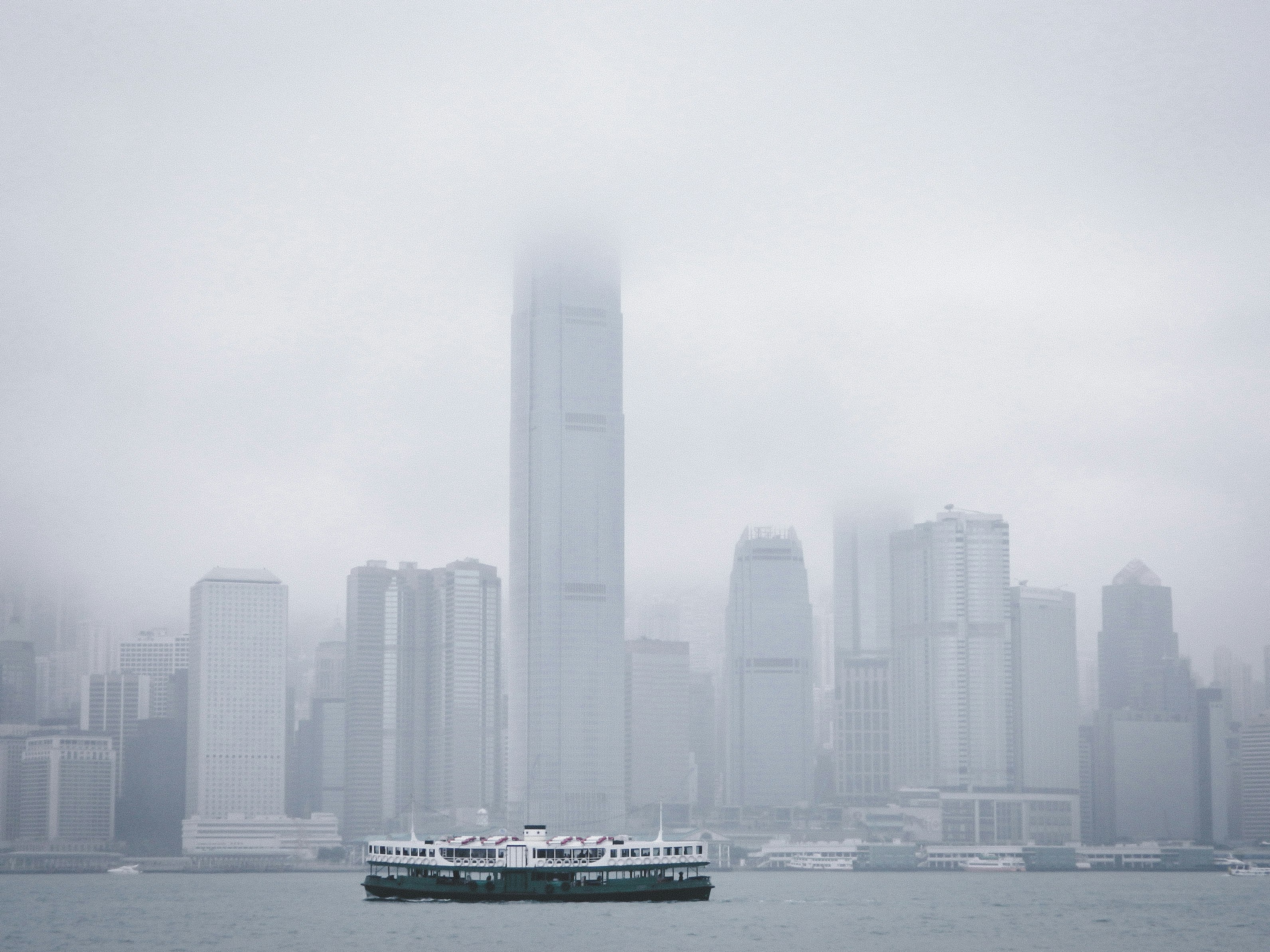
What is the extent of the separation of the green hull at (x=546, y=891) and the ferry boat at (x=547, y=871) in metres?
0.08

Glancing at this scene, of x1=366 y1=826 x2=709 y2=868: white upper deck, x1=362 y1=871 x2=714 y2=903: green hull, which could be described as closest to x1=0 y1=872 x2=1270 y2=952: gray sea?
x1=362 y1=871 x2=714 y2=903: green hull

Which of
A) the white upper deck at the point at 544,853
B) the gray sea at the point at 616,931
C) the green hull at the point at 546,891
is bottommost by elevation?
the gray sea at the point at 616,931

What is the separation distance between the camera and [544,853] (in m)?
184

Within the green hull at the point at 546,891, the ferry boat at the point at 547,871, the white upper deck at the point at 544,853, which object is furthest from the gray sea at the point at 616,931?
the white upper deck at the point at 544,853

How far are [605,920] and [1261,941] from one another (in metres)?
57.1

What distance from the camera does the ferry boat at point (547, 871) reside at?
18112cm

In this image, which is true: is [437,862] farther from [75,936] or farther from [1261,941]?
[1261,941]

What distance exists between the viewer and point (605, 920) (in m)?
169

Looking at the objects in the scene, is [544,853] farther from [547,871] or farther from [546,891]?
[546,891]

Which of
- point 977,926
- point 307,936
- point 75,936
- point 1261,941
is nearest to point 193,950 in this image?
point 307,936

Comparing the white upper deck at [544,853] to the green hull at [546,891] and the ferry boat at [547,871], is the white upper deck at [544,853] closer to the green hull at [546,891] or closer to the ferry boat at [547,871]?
the ferry boat at [547,871]

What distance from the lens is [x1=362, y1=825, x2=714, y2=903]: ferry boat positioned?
18112 cm

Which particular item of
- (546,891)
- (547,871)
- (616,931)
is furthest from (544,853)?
(616,931)

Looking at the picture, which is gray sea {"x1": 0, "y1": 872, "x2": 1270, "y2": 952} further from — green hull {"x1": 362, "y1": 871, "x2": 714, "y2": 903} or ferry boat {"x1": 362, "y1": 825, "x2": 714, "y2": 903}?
ferry boat {"x1": 362, "y1": 825, "x2": 714, "y2": 903}
